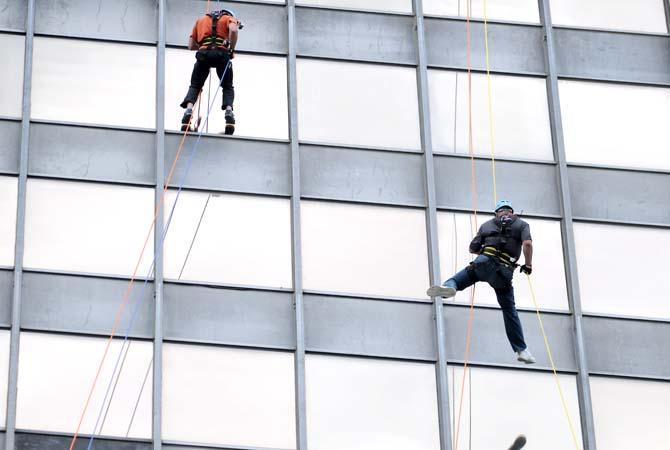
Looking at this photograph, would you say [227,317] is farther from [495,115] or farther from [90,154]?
[495,115]

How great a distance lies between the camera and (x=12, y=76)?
2923 centimetres

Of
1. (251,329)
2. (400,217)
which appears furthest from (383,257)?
(251,329)

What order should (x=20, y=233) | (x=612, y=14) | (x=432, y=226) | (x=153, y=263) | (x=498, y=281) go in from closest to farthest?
(x=498, y=281)
(x=20, y=233)
(x=153, y=263)
(x=432, y=226)
(x=612, y=14)

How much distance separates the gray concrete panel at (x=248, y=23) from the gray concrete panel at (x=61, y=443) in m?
6.88

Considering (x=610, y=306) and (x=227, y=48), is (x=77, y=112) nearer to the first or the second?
(x=227, y=48)

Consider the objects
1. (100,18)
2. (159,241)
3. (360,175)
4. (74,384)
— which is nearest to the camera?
(74,384)

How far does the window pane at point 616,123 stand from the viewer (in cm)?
3061

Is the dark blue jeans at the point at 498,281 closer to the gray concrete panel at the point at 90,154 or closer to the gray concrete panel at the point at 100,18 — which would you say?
the gray concrete panel at the point at 90,154

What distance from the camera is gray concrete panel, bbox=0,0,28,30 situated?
29.6 meters

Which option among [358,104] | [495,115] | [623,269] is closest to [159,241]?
[358,104]

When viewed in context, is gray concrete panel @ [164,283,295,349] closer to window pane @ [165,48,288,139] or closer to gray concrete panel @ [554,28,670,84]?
window pane @ [165,48,288,139]

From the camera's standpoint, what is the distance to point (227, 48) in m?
28.2

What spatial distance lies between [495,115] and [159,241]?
611cm

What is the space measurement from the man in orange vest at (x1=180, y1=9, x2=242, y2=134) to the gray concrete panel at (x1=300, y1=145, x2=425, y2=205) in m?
1.59
